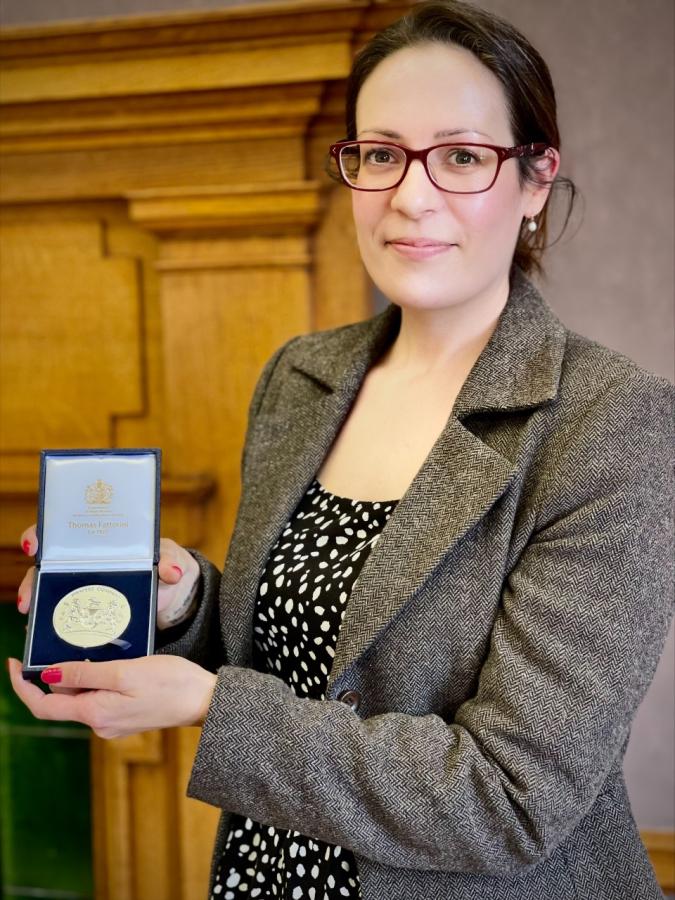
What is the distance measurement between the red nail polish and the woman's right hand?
228 mm

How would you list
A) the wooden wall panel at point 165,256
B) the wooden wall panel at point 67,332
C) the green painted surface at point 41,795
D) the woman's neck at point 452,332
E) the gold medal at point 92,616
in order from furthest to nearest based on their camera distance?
the green painted surface at point 41,795 → the wooden wall panel at point 67,332 → the wooden wall panel at point 165,256 → the woman's neck at point 452,332 → the gold medal at point 92,616

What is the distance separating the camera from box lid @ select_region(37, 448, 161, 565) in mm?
1189

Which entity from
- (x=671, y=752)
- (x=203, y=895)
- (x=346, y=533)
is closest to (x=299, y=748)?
(x=346, y=533)

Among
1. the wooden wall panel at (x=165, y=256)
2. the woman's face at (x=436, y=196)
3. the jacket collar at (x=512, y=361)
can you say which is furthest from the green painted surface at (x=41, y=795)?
the woman's face at (x=436, y=196)

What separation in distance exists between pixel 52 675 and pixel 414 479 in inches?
17.9

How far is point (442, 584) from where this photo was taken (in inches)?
42.8

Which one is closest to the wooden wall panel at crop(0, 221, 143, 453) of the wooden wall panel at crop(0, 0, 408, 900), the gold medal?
the wooden wall panel at crop(0, 0, 408, 900)

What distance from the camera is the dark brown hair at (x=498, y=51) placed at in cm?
114

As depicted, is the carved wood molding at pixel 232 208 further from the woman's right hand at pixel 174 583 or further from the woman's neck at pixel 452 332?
the woman's right hand at pixel 174 583

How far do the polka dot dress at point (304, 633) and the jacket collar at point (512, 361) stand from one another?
17 centimetres

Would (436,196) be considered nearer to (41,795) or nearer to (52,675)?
(52,675)

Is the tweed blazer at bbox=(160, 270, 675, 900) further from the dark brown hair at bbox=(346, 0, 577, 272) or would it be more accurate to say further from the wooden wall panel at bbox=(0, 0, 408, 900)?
the wooden wall panel at bbox=(0, 0, 408, 900)

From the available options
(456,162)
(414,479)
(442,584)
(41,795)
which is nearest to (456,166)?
(456,162)

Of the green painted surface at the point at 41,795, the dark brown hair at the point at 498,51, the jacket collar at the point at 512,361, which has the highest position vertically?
the dark brown hair at the point at 498,51
